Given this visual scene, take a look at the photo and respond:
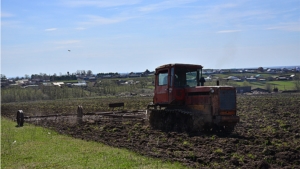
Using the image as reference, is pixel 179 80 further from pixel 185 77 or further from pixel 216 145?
pixel 216 145

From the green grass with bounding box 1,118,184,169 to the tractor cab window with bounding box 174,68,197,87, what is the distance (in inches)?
223

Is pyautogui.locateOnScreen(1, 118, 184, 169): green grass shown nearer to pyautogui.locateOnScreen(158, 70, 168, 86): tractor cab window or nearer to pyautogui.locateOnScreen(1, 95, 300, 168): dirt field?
pyautogui.locateOnScreen(1, 95, 300, 168): dirt field

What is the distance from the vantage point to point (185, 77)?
19.4m

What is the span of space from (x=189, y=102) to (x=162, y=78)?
214cm

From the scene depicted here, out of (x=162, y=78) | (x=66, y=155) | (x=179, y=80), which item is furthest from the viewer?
(x=162, y=78)

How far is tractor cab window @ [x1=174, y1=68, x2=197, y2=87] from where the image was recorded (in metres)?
19.2

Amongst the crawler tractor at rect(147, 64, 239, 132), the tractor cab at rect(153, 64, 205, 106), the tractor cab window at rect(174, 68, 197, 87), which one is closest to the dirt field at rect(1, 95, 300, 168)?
the crawler tractor at rect(147, 64, 239, 132)

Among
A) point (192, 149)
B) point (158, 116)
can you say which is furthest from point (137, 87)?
point (192, 149)

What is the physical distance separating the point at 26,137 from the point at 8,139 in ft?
2.68

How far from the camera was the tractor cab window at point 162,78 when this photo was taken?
19716 millimetres

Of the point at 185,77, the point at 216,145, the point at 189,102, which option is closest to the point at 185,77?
the point at 185,77

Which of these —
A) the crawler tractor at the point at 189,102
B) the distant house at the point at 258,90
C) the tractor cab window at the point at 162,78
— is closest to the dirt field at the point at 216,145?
the crawler tractor at the point at 189,102

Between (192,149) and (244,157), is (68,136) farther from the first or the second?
(244,157)

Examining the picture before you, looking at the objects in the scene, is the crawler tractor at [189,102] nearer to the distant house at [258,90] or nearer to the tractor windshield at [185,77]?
the tractor windshield at [185,77]
